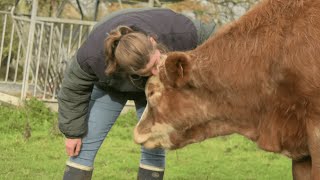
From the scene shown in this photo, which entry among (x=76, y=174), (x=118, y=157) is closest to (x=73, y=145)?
(x=76, y=174)

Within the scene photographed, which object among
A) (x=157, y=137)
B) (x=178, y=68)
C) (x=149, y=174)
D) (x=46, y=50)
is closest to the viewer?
(x=178, y=68)

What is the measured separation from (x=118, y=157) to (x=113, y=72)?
3.70m

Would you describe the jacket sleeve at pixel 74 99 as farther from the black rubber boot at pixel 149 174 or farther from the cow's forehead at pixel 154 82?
the black rubber boot at pixel 149 174

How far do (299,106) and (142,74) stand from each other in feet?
3.47

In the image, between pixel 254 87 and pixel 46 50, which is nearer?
pixel 254 87

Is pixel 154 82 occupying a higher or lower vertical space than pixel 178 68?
lower

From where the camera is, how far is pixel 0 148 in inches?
320

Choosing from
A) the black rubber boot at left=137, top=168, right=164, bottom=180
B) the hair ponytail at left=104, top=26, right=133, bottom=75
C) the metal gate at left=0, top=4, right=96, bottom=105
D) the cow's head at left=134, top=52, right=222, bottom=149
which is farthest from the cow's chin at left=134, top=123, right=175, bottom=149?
the metal gate at left=0, top=4, right=96, bottom=105

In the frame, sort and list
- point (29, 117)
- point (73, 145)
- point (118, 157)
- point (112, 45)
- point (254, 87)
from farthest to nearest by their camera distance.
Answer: point (29, 117), point (118, 157), point (73, 145), point (112, 45), point (254, 87)

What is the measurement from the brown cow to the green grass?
266 centimetres

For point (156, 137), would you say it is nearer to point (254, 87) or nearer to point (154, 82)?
point (154, 82)

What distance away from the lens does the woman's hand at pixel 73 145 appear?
5.01 m

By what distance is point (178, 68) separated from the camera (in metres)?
4.20

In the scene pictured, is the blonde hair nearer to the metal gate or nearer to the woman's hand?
the woman's hand
